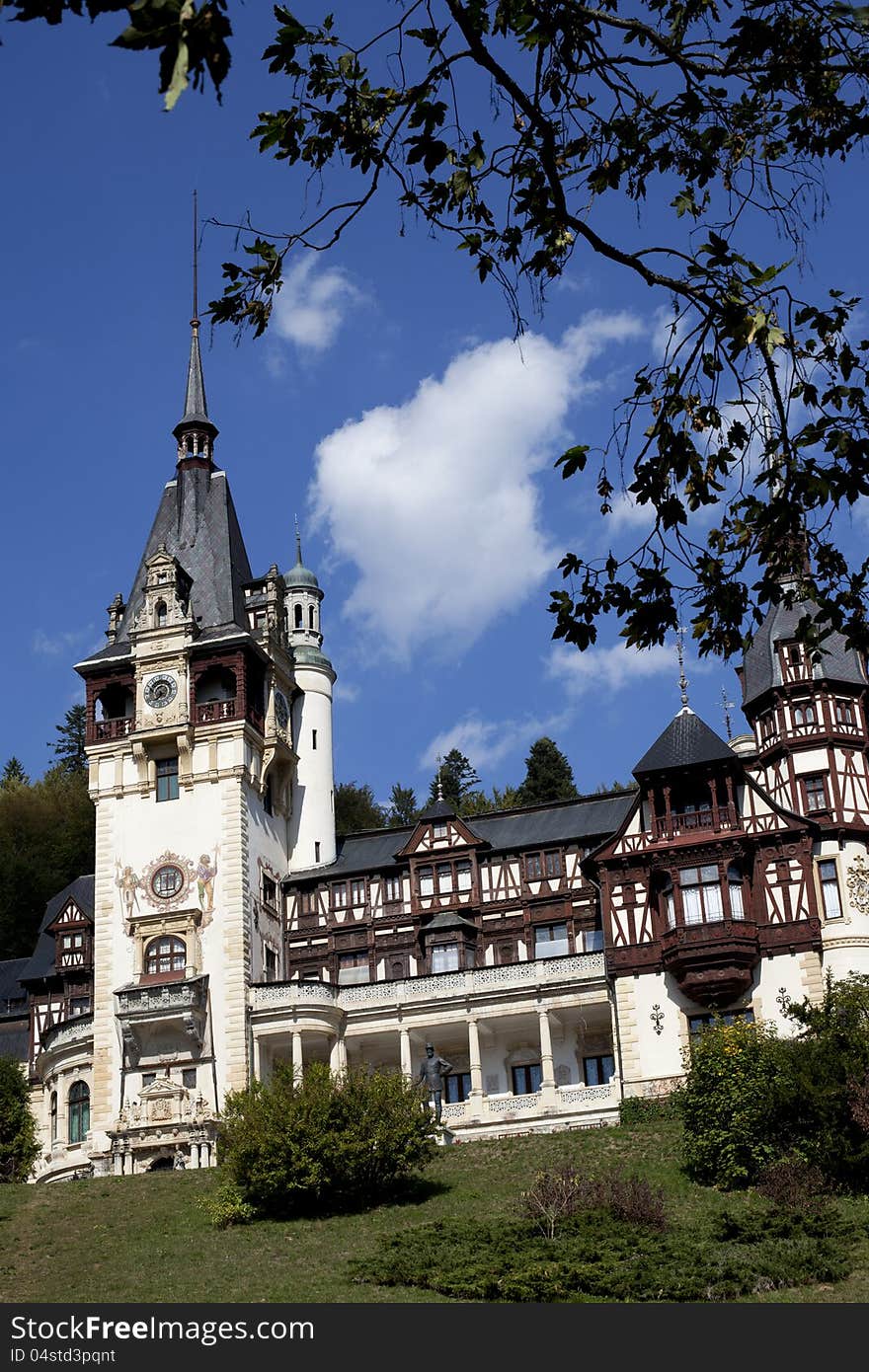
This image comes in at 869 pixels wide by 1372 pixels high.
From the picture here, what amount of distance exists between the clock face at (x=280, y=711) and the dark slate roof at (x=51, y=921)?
11772mm

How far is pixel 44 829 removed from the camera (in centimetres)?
8969

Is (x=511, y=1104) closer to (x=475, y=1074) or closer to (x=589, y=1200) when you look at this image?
(x=475, y=1074)

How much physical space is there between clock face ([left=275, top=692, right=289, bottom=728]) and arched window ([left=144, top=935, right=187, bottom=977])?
1015 cm

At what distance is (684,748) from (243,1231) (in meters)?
24.2

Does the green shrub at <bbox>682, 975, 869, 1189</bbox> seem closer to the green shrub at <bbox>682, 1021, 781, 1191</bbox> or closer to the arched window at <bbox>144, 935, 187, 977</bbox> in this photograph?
the green shrub at <bbox>682, 1021, 781, 1191</bbox>

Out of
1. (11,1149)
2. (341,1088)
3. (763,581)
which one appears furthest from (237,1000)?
(763,581)

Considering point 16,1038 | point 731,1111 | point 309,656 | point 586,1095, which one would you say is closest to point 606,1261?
point 731,1111

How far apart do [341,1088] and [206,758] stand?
2161 centimetres

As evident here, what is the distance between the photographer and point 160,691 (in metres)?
63.7

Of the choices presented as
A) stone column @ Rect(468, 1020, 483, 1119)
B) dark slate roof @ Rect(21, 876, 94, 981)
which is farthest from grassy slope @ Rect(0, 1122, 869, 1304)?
dark slate roof @ Rect(21, 876, 94, 981)

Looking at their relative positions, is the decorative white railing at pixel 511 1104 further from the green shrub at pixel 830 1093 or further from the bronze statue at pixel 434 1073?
the green shrub at pixel 830 1093

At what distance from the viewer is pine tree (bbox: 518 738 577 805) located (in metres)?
87.9

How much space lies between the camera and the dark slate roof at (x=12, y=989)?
71.2 metres
